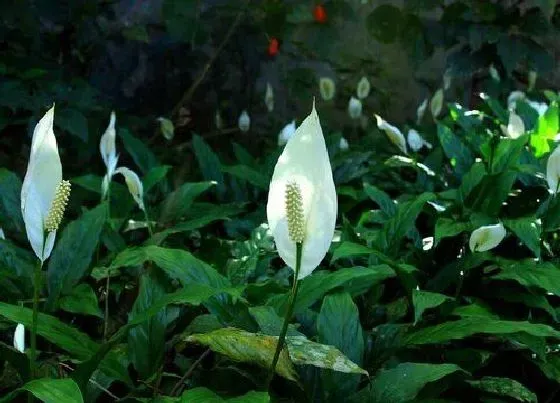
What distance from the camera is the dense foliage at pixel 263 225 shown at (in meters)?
1.34

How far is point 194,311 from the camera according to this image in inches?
61.6

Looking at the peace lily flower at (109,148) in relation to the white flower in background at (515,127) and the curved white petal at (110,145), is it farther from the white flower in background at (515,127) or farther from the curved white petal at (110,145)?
the white flower in background at (515,127)

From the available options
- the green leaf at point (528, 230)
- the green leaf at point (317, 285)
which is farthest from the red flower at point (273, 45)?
the green leaf at point (317, 285)

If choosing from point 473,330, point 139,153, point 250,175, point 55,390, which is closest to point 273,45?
point 139,153

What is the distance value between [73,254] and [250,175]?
86cm

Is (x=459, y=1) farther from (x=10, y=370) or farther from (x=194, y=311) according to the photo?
(x=10, y=370)

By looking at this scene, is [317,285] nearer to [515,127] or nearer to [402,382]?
[402,382]

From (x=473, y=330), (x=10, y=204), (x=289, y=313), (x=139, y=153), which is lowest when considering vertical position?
(x=139, y=153)

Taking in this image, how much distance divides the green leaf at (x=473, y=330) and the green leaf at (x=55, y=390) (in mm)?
564

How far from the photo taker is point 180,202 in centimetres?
220

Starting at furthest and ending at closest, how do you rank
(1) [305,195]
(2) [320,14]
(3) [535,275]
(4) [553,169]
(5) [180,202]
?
(2) [320,14], (5) [180,202], (4) [553,169], (3) [535,275], (1) [305,195]

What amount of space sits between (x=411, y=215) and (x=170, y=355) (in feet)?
1.98

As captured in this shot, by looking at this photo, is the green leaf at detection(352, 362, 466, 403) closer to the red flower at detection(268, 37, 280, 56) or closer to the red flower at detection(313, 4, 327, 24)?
the red flower at detection(313, 4, 327, 24)

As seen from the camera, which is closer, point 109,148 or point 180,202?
point 109,148
